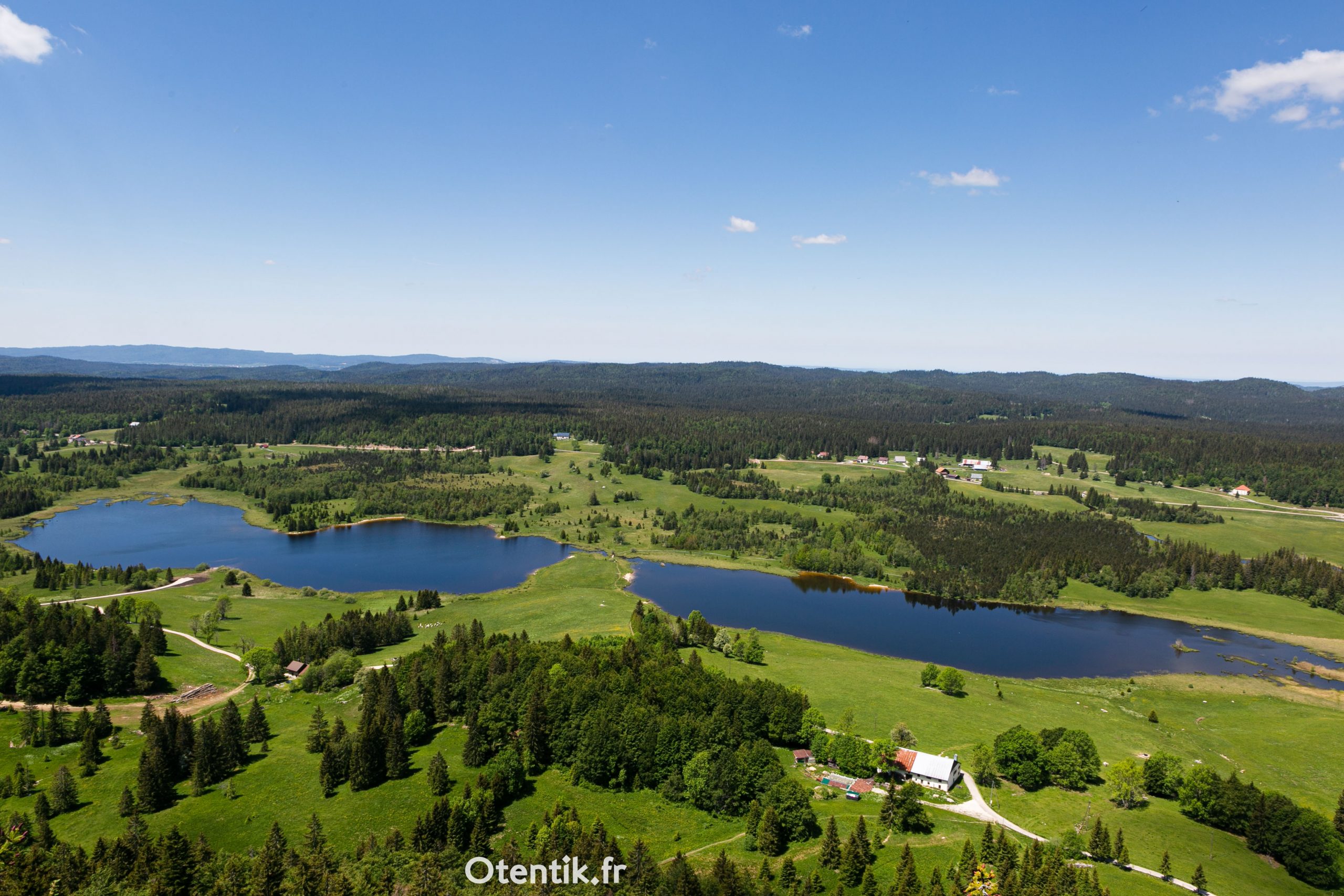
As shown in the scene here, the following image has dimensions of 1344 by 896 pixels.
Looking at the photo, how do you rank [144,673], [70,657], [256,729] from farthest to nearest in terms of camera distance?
[144,673] → [70,657] → [256,729]

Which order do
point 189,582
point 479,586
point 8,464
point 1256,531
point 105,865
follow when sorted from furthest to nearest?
point 8,464 → point 1256,531 → point 479,586 → point 189,582 → point 105,865

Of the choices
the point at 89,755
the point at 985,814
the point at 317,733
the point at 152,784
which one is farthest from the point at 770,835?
the point at 89,755

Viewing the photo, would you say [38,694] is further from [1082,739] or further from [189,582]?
[1082,739]

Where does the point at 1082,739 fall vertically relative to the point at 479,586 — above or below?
above

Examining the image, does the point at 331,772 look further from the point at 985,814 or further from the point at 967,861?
the point at 985,814

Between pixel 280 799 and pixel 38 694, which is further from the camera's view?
pixel 38 694

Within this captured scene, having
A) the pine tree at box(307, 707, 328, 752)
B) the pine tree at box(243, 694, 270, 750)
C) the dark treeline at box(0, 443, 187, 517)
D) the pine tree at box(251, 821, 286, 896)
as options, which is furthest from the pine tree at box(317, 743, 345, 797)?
the dark treeline at box(0, 443, 187, 517)

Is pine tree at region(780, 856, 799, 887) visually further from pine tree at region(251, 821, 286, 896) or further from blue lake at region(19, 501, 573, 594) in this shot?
blue lake at region(19, 501, 573, 594)

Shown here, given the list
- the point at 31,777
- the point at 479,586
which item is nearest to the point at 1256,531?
the point at 479,586
